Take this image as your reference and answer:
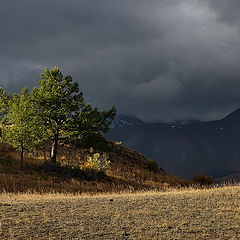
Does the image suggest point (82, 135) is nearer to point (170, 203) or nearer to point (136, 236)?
point (170, 203)

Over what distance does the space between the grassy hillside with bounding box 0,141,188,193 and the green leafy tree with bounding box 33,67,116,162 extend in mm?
3062

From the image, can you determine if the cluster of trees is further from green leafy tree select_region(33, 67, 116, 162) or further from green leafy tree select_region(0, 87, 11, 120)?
green leafy tree select_region(0, 87, 11, 120)

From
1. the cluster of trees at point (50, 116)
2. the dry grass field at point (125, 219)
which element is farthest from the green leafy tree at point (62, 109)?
the dry grass field at point (125, 219)

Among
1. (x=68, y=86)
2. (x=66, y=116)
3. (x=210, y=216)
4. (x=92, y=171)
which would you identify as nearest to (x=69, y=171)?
(x=92, y=171)

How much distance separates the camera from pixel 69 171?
32.8m

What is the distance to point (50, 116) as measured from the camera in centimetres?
3288

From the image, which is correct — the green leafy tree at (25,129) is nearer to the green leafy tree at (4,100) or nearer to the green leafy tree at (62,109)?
the green leafy tree at (62,109)

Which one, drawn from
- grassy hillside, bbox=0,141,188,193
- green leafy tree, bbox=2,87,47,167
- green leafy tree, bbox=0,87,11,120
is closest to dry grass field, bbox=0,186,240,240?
grassy hillside, bbox=0,141,188,193

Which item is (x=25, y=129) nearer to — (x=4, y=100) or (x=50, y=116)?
(x=50, y=116)

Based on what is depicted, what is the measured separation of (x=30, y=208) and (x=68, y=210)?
1721 mm

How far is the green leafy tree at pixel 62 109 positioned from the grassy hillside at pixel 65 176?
306 cm

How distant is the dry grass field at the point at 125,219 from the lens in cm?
909

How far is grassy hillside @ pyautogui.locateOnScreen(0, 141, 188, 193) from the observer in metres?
26.2

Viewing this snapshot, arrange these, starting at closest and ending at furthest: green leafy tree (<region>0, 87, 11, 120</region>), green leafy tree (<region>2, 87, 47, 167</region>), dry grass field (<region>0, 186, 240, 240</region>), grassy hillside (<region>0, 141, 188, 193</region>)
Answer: dry grass field (<region>0, 186, 240, 240</region>), grassy hillside (<region>0, 141, 188, 193</region>), green leafy tree (<region>2, 87, 47, 167</region>), green leafy tree (<region>0, 87, 11, 120</region>)
